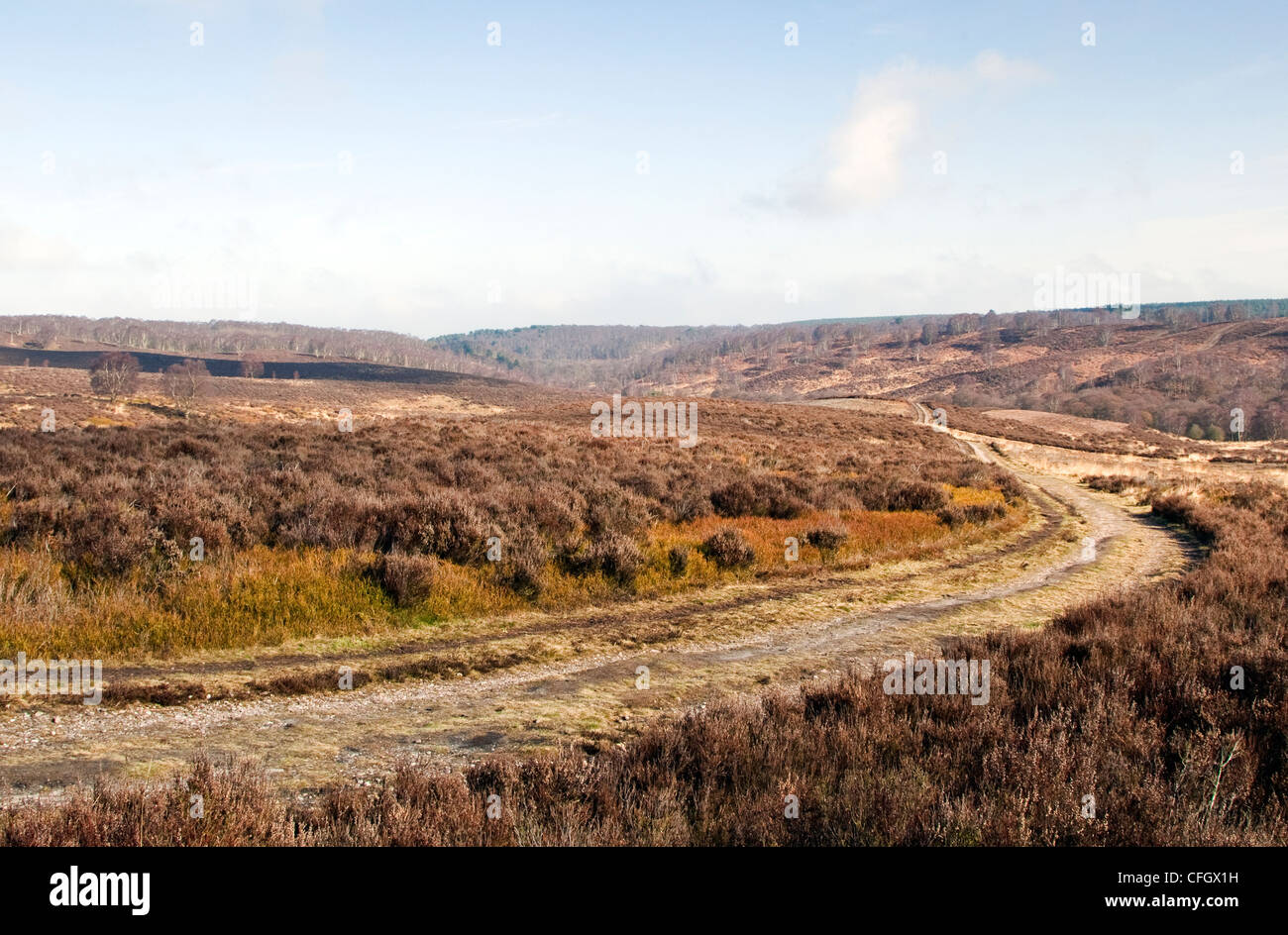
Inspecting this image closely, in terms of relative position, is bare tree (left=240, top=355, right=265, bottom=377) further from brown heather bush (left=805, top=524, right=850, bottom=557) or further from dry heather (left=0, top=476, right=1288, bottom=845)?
dry heather (left=0, top=476, right=1288, bottom=845)

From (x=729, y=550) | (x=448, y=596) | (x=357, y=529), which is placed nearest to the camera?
(x=448, y=596)

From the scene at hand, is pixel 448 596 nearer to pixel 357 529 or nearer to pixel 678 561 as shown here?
pixel 357 529

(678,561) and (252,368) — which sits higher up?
(252,368)

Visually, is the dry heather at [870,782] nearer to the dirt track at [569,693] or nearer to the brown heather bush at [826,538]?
the dirt track at [569,693]

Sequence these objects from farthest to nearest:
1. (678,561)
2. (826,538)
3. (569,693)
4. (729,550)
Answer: (826,538), (729,550), (678,561), (569,693)

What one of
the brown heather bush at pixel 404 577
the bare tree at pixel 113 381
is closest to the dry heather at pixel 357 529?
the brown heather bush at pixel 404 577

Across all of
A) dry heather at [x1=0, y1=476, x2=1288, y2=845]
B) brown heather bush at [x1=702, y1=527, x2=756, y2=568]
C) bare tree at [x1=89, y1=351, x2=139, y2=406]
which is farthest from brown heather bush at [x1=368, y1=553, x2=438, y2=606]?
bare tree at [x1=89, y1=351, x2=139, y2=406]

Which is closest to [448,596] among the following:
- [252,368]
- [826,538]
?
[826,538]

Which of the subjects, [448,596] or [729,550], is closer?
[448,596]
